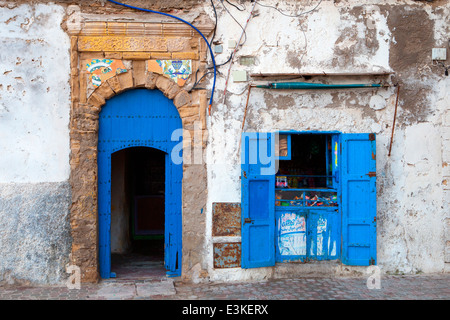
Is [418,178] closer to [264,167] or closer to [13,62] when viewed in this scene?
[264,167]

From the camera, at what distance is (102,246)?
6.62 m

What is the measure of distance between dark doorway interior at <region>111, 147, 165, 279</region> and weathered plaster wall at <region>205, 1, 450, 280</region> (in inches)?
69.2

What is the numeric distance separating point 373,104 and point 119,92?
12.5 ft

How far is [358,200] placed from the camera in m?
6.75

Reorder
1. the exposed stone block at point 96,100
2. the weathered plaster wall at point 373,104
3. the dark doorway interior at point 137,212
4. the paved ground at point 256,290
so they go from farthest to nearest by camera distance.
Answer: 1. the dark doorway interior at point 137,212
2. the weathered plaster wall at point 373,104
3. the exposed stone block at point 96,100
4. the paved ground at point 256,290

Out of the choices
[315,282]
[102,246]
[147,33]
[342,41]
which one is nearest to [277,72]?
[342,41]

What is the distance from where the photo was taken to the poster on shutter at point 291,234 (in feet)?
22.4

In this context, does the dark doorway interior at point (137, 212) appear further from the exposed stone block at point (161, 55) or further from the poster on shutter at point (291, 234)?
the exposed stone block at point (161, 55)

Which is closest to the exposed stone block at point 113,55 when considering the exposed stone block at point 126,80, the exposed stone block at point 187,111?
the exposed stone block at point 126,80

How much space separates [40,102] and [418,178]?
18.7 ft

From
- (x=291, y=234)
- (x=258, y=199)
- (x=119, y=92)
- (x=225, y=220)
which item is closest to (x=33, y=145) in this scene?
(x=119, y=92)

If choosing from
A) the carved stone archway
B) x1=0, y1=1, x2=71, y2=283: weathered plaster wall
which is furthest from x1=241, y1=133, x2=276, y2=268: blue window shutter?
x1=0, y1=1, x2=71, y2=283: weathered plaster wall

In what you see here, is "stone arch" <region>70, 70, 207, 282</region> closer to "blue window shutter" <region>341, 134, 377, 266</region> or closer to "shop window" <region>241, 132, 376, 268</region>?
"shop window" <region>241, 132, 376, 268</region>

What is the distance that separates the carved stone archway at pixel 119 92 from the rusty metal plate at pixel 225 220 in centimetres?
20
